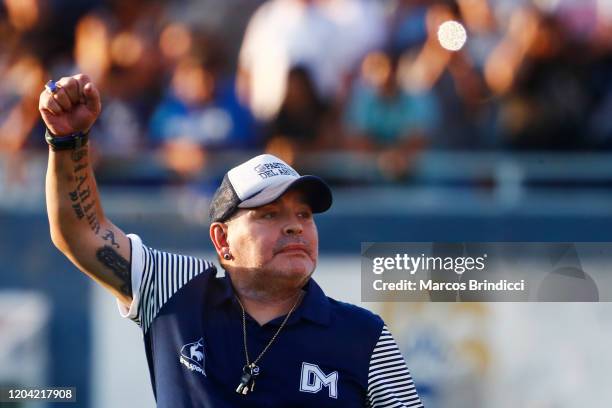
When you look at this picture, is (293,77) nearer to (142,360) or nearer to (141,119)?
(141,119)

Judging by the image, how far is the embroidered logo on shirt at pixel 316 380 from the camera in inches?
96.2

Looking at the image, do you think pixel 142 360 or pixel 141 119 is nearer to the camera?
pixel 142 360

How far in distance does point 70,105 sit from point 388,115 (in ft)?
8.56

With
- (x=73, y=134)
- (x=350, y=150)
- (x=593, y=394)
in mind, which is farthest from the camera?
(x=350, y=150)

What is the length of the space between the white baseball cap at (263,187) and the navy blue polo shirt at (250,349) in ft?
0.61

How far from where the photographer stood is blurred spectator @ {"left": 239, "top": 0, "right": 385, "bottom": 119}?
4895 millimetres

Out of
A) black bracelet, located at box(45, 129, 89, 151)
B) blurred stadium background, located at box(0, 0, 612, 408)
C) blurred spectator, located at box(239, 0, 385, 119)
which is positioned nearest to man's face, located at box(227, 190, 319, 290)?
black bracelet, located at box(45, 129, 89, 151)

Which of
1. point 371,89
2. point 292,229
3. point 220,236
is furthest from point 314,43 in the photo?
point 292,229

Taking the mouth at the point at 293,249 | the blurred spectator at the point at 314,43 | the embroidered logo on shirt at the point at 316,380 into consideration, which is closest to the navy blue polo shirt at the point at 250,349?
the embroidered logo on shirt at the point at 316,380

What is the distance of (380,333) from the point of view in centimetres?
254

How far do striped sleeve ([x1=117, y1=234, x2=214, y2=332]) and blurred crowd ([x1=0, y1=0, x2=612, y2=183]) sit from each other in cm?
223

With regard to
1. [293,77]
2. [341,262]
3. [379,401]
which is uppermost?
[293,77]

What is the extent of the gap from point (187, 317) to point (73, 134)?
0.50 meters

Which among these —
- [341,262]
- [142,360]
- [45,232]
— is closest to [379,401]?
[341,262]
